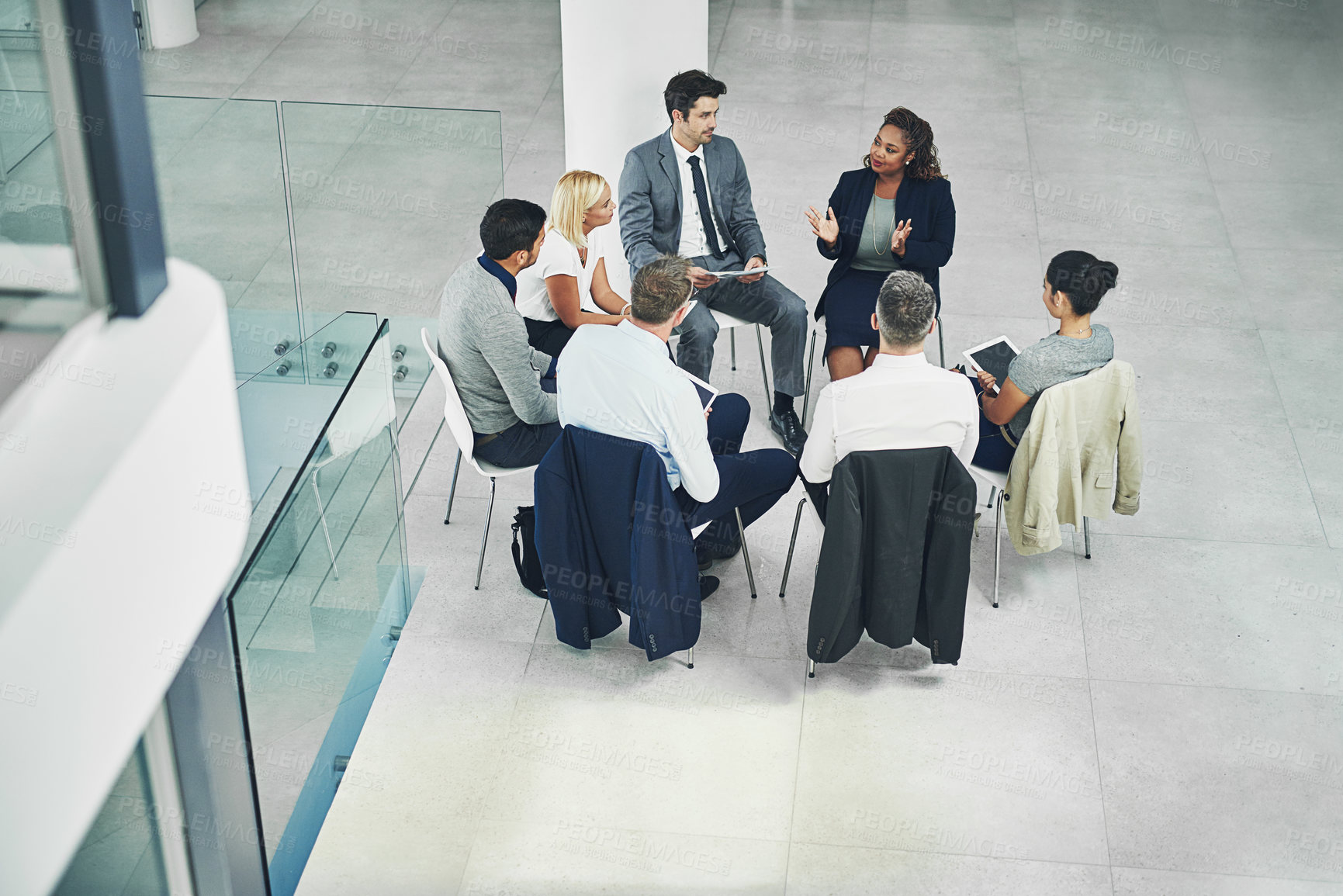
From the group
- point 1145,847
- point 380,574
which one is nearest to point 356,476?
point 380,574

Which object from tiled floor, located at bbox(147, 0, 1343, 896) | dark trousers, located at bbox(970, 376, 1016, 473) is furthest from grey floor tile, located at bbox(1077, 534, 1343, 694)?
dark trousers, located at bbox(970, 376, 1016, 473)

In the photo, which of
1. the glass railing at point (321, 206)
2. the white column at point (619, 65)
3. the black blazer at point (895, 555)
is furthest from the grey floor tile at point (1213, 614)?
the glass railing at point (321, 206)

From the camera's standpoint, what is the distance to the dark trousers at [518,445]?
13.4ft

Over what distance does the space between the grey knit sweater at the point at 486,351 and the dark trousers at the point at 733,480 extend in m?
0.59

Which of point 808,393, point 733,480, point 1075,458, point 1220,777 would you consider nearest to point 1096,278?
point 1075,458

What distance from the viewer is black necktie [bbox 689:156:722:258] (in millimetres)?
4898

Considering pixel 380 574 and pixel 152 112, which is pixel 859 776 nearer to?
pixel 380 574

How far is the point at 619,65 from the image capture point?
198 inches

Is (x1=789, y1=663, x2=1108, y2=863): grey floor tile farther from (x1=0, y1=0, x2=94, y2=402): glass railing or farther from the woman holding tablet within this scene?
(x1=0, y1=0, x2=94, y2=402): glass railing

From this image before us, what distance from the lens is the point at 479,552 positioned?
4430 mm

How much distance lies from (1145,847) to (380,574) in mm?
2143

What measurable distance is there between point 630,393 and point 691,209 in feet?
5.32

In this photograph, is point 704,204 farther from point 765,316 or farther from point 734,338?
point 734,338

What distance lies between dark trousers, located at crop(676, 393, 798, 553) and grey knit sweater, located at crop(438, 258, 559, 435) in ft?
1.93
